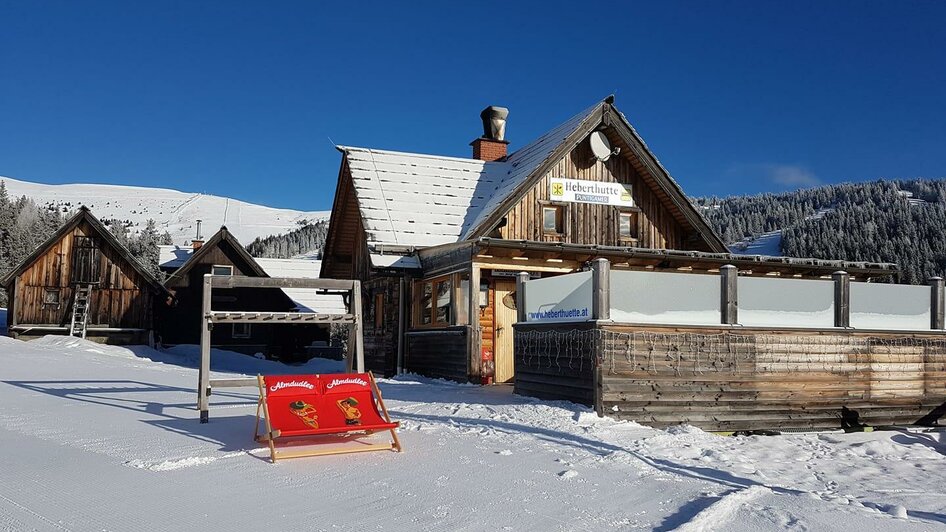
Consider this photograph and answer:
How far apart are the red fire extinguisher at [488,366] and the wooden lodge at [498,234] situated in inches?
1.0

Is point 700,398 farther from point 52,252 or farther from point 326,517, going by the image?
point 52,252

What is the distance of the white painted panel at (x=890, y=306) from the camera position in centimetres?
1298

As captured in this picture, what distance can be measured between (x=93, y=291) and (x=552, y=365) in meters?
23.9

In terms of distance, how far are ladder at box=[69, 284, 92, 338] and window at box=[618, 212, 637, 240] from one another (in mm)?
20671

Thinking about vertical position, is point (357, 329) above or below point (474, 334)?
above

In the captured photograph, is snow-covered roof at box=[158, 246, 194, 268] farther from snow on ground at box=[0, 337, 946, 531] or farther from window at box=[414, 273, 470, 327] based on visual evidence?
snow on ground at box=[0, 337, 946, 531]

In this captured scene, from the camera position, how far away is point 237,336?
110 ft

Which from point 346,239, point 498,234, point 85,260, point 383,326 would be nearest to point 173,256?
point 85,260

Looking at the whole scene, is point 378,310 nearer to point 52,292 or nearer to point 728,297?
point 728,297

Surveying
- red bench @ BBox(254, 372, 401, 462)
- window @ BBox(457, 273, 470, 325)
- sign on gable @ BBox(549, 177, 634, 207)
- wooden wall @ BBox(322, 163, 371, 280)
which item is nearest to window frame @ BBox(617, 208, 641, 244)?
sign on gable @ BBox(549, 177, 634, 207)

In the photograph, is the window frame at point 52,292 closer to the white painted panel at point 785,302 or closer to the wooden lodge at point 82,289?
the wooden lodge at point 82,289

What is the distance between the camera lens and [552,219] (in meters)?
19.6

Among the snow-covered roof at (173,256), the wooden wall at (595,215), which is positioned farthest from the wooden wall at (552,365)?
A: the snow-covered roof at (173,256)

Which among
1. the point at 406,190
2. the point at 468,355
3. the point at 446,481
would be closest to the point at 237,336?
the point at 406,190
